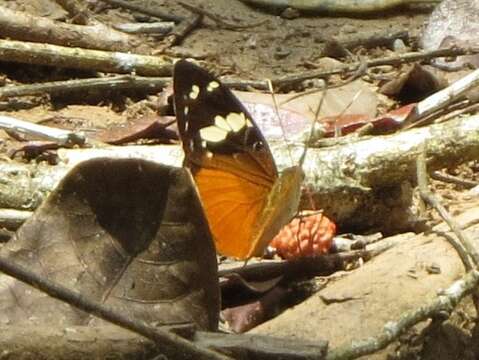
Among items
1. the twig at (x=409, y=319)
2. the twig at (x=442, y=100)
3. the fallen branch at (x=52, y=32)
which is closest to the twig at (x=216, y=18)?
the fallen branch at (x=52, y=32)

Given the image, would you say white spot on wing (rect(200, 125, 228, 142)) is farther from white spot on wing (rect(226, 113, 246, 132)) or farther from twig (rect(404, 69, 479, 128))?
twig (rect(404, 69, 479, 128))

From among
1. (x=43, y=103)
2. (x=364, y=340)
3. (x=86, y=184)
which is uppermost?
(x=86, y=184)

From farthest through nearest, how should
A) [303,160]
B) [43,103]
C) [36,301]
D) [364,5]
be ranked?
[364,5]
[43,103]
[303,160]
[36,301]

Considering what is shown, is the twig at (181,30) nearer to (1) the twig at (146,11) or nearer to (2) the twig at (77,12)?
(1) the twig at (146,11)

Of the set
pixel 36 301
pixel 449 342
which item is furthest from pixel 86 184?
pixel 449 342

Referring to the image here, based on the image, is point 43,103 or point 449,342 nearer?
point 449,342

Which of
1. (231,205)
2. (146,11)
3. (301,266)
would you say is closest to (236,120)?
(231,205)

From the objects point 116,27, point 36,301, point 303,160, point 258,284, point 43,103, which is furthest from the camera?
point 116,27

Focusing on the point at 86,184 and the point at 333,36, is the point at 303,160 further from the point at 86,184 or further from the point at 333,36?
the point at 333,36
